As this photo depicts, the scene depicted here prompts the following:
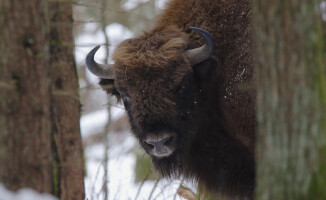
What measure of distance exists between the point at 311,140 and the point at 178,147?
255 centimetres

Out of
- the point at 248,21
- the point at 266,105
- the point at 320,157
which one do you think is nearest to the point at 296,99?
the point at 266,105

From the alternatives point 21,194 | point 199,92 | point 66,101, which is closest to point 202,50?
point 199,92

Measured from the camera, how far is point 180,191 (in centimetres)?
641


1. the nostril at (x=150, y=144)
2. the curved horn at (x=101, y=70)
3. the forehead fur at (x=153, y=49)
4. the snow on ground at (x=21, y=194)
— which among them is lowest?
the nostril at (x=150, y=144)

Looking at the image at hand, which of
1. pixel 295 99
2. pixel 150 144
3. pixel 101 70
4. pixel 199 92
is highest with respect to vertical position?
pixel 295 99

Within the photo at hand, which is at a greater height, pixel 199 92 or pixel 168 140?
pixel 199 92

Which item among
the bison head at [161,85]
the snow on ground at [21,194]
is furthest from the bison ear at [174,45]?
the snow on ground at [21,194]

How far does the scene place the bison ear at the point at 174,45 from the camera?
5.31 metres

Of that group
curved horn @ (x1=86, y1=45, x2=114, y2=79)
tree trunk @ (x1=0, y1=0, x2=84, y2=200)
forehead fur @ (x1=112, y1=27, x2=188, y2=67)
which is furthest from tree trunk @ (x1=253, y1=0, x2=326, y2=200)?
curved horn @ (x1=86, y1=45, x2=114, y2=79)

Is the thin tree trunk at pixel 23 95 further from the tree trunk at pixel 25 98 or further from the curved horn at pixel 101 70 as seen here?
the curved horn at pixel 101 70

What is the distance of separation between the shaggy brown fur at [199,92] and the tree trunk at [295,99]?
2.09m

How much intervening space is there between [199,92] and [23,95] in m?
2.64

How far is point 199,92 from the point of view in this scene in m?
5.50

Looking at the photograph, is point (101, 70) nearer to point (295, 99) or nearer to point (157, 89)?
point (157, 89)
